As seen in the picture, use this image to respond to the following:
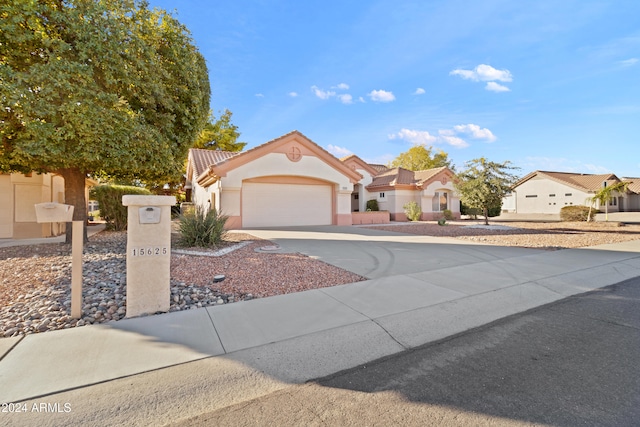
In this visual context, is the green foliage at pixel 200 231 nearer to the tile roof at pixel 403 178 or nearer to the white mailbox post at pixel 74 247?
the white mailbox post at pixel 74 247

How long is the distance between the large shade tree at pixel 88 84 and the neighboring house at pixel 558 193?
37.2m

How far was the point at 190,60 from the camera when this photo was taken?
956 centimetres

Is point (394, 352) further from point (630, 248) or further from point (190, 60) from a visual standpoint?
point (630, 248)

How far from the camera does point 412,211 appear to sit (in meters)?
23.8

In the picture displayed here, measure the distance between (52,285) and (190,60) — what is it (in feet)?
25.2

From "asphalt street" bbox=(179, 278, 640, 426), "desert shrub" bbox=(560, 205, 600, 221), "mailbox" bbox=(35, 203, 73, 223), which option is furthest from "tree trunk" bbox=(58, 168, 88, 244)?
"desert shrub" bbox=(560, 205, 600, 221)

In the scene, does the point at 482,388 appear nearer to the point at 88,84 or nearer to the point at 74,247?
the point at 74,247

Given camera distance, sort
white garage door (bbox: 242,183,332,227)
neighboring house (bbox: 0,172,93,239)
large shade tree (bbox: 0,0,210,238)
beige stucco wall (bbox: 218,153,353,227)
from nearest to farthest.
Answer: large shade tree (bbox: 0,0,210,238) < neighboring house (bbox: 0,172,93,239) < beige stucco wall (bbox: 218,153,353,227) < white garage door (bbox: 242,183,332,227)

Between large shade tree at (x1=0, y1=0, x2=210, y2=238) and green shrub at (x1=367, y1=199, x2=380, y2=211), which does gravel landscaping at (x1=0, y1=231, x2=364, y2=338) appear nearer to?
large shade tree at (x1=0, y1=0, x2=210, y2=238)

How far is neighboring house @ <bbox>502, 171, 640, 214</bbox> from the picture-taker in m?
34.0

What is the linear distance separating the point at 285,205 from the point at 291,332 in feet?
46.9

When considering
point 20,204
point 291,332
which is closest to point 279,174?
point 20,204

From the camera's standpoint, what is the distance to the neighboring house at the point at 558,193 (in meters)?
34.0

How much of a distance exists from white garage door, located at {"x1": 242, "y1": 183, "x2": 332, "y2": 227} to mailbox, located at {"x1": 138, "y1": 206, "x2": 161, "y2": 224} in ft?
39.8
